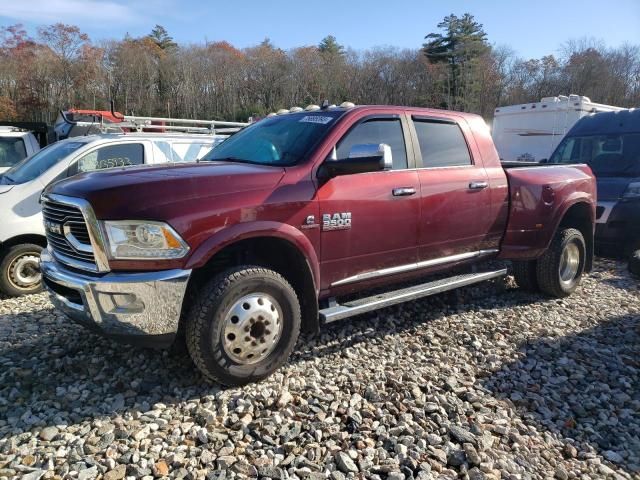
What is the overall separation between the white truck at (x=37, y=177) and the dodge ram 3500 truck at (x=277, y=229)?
2189 mm

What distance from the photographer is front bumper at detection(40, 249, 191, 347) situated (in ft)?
9.93

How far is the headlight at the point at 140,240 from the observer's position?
9.96 feet

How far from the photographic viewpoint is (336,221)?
3.76m

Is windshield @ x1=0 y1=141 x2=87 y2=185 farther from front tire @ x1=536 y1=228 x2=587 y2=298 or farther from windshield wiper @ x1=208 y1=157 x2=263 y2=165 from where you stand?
front tire @ x1=536 y1=228 x2=587 y2=298

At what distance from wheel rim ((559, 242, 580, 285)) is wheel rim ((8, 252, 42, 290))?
609 cm

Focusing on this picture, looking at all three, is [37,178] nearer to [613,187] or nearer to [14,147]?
[14,147]

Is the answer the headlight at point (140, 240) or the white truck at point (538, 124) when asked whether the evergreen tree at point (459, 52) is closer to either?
the white truck at point (538, 124)

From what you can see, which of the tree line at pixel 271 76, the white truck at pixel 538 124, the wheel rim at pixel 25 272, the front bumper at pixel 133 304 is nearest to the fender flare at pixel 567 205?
the front bumper at pixel 133 304

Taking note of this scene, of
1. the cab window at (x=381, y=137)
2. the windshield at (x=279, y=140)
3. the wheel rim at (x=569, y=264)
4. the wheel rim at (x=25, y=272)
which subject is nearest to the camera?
the windshield at (x=279, y=140)

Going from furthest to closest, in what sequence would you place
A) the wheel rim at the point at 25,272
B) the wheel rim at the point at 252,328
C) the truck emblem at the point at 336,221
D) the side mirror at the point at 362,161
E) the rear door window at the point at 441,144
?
the wheel rim at the point at 25,272
the rear door window at the point at 441,144
the truck emblem at the point at 336,221
the side mirror at the point at 362,161
the wheel rim at the point at 252,328

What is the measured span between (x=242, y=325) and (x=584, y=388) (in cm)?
258

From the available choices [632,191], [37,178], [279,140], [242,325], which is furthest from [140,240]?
[632,191]

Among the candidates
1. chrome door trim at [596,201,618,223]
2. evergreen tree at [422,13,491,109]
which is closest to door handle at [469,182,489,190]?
chrome door trim at [596,201,618,223]

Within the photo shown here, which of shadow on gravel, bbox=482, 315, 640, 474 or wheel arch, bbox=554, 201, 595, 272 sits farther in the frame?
wheel arch, bbox=554, 201, 595, 272
